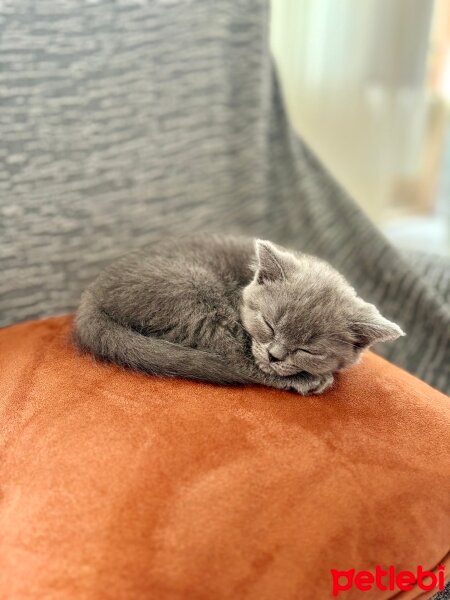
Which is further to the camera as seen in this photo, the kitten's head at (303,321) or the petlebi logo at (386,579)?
the kitten's head at (303,321)

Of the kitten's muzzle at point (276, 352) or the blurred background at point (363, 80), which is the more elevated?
the blurred background at point (363, 80)

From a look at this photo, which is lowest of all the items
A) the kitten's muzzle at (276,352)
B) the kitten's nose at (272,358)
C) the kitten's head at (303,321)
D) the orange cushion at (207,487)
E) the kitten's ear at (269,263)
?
the orange cushion at (207,487)

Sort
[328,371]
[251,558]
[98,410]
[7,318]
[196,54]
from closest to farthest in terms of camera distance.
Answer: [251,558] → [98,410] → [328,371] → [7,318] → [196,54]

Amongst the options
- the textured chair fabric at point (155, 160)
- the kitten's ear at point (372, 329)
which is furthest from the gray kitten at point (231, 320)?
the textured chair fabric at point (155, 160)

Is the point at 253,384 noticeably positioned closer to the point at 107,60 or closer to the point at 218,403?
the point at 218,403

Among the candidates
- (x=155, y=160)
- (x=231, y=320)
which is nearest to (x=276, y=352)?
(x=231, y=320)

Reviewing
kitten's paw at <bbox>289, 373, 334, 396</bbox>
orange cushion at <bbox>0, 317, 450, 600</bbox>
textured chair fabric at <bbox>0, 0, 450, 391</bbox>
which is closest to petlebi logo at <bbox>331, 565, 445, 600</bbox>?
orange cushion at <bbox>0, 317, 450, 600</bbox>

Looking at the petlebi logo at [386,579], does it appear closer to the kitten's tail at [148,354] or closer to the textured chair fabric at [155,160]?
the kitten's tail at [148,354]

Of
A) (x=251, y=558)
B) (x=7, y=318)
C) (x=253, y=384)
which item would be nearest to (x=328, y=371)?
(x=253, y=384)
